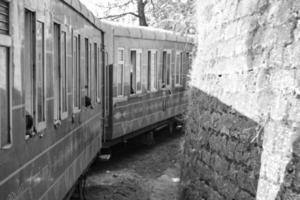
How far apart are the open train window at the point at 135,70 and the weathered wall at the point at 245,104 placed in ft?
14.0

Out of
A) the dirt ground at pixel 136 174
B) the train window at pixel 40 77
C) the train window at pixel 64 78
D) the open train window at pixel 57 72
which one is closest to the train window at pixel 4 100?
the train window at pixel 40 77

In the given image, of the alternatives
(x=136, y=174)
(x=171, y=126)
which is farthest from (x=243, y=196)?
(x=171, y=126)

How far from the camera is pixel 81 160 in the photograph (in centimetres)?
836

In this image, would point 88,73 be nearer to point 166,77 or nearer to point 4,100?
point 4,100

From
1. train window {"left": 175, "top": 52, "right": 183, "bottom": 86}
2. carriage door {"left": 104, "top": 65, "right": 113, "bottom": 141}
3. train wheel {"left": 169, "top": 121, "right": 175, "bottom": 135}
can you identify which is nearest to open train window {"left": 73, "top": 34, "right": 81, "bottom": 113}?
carriage door {"left": 104, "top": 65, "right": 113, "bottom": 141}

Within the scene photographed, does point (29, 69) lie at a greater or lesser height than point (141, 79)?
greater

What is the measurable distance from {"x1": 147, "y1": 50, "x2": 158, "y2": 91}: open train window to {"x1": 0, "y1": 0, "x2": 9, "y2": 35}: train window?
1110 centimetres

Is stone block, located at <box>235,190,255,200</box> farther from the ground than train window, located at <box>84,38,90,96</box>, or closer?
closer

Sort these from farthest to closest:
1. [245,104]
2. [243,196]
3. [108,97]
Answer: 1. [108,97]
2. [245,104]
3. [243,196]

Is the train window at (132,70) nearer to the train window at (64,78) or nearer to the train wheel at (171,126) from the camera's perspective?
the train wheel at (171,126)

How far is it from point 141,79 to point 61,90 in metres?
8.08

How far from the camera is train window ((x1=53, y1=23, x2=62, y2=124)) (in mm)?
6102

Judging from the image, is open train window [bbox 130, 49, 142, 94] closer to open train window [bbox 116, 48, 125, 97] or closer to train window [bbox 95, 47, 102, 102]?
open train window [bbox 116, 48, 125, 97]

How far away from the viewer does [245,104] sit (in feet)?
20.2
